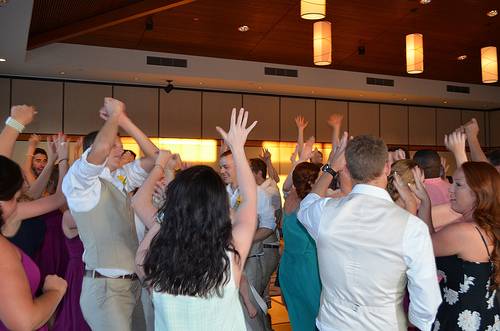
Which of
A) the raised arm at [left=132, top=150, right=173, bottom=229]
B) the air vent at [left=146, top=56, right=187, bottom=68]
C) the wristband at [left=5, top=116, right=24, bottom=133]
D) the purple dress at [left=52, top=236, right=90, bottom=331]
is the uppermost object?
the air vent at [left=146, top=56, right=187, bottom=68]

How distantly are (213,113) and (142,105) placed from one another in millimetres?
1609

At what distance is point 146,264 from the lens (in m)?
1.86

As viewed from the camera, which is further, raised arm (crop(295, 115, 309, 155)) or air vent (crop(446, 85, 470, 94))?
air vent (crop(446, 85, 470, 94))

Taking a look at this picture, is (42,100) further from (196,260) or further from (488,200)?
(488,200)

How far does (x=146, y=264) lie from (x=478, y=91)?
488 inches

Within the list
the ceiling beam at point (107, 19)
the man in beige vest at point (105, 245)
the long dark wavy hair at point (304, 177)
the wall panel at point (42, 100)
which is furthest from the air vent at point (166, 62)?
the man in beige vest at point (105, 245)

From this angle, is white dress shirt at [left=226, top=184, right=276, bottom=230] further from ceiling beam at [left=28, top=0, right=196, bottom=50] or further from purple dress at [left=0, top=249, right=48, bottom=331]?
ceiling beam at [left=28, top=0, right=196, bottom=50]

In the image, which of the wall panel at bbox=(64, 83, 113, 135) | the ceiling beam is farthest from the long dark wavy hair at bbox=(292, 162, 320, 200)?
the wall panel at bbox=(64, 83, 113, 135)

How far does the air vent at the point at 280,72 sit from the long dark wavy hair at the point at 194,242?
8641 millimetres

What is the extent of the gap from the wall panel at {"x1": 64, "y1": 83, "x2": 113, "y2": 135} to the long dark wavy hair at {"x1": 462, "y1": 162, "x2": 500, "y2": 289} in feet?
29.3

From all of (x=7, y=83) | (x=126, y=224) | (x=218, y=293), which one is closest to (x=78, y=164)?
(x=126, y=224)

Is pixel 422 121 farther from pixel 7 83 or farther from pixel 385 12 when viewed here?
pixel 7 83

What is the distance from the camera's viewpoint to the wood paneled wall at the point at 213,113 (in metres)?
9.94

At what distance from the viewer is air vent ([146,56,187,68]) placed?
9.34m
